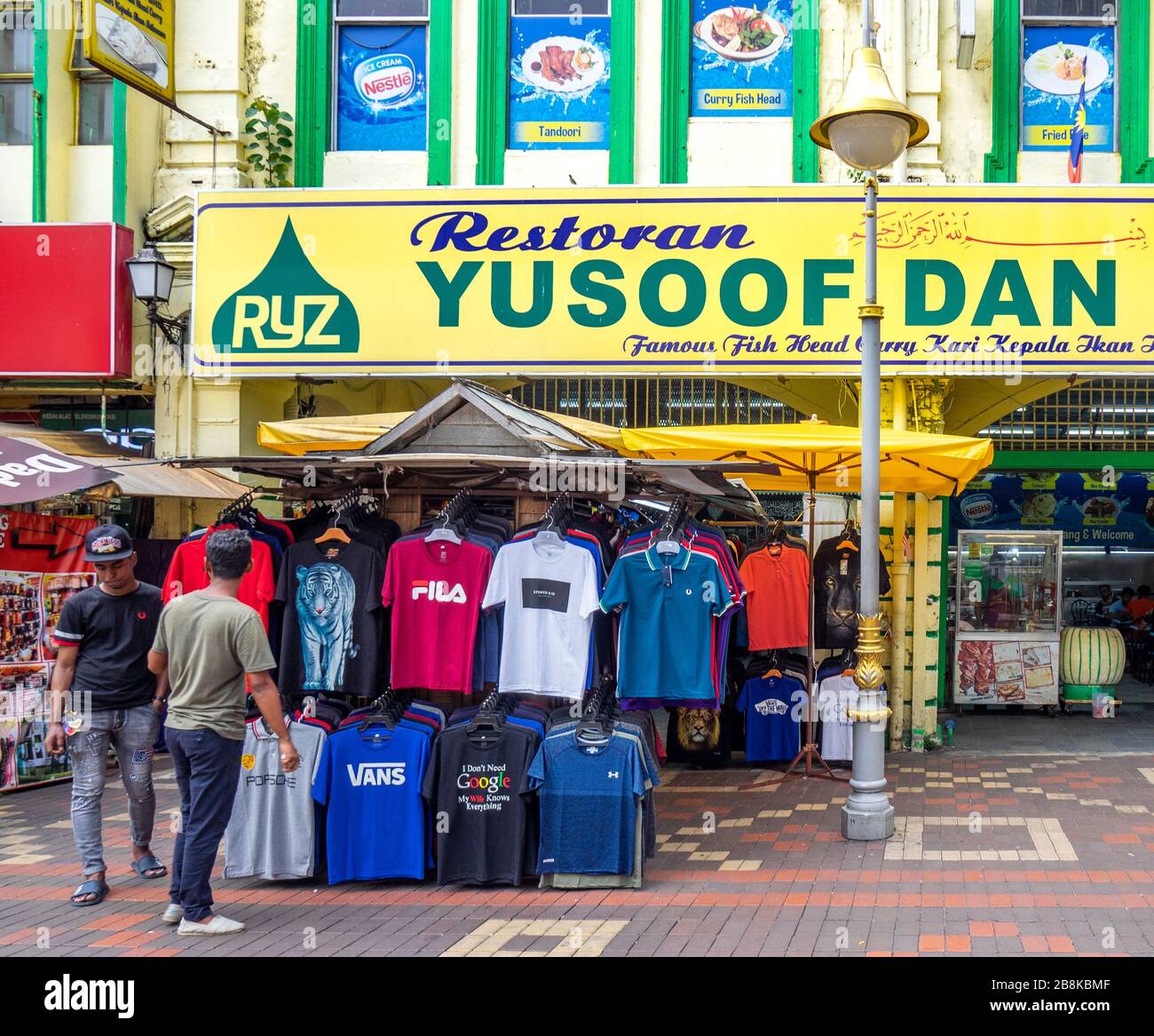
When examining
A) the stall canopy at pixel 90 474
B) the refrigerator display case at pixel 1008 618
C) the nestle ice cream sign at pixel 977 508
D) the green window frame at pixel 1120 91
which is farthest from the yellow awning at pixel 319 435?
the nestle ice cream sign at pixel 977 508

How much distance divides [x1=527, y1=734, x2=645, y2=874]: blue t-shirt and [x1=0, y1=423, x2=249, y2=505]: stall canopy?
9.55ft

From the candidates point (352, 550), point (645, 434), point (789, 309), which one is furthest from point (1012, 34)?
point (352, 550)

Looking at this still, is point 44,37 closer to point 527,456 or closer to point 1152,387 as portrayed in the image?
point 527,456

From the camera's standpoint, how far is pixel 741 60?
1198cm

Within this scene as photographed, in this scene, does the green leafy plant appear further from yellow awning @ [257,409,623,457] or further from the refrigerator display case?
the refrigerator display case

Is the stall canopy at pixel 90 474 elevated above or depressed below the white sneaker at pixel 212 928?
above

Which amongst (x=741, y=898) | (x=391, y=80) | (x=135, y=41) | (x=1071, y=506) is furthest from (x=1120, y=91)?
(x=135, y=41)

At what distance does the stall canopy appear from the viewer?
812cm

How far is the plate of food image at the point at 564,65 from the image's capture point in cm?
1212

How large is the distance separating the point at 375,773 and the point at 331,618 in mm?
973

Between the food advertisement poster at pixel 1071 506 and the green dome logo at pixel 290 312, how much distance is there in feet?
24.4

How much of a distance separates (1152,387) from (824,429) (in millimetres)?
5590

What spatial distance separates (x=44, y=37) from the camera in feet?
39.0

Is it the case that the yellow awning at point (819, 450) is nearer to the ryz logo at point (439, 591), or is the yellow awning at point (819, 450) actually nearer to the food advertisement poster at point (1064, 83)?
the ryz logo at point (439, 591)
